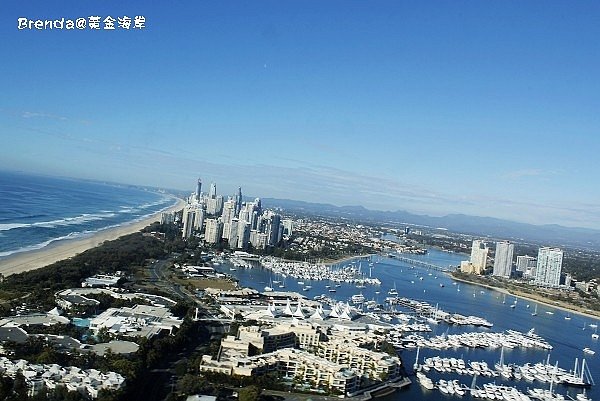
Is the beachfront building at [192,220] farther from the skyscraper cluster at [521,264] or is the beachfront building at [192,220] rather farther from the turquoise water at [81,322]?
the turquoise water at [81,322]

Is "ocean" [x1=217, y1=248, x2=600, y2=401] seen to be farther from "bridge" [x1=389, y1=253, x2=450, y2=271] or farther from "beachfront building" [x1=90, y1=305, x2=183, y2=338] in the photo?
"beachfront building" [x1=90, y1=305, x2=183, y2=338]

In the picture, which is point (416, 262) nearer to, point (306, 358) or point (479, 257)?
point (479, 257)

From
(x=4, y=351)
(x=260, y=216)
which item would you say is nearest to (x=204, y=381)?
(x=4, y=351)

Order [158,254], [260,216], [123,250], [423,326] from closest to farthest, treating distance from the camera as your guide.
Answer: [423,326] < [123,250] < [158,254] < [260,216]

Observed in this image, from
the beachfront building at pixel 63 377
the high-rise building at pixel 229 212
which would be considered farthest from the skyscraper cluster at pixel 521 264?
the beachfront building at pixel 63 377

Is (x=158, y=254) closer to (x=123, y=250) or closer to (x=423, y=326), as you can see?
(x=123, y=250)

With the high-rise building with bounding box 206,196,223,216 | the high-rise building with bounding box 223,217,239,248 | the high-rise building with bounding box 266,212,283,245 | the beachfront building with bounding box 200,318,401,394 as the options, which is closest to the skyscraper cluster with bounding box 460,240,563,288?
the high-rise building with bounding box 266,212,283,245
